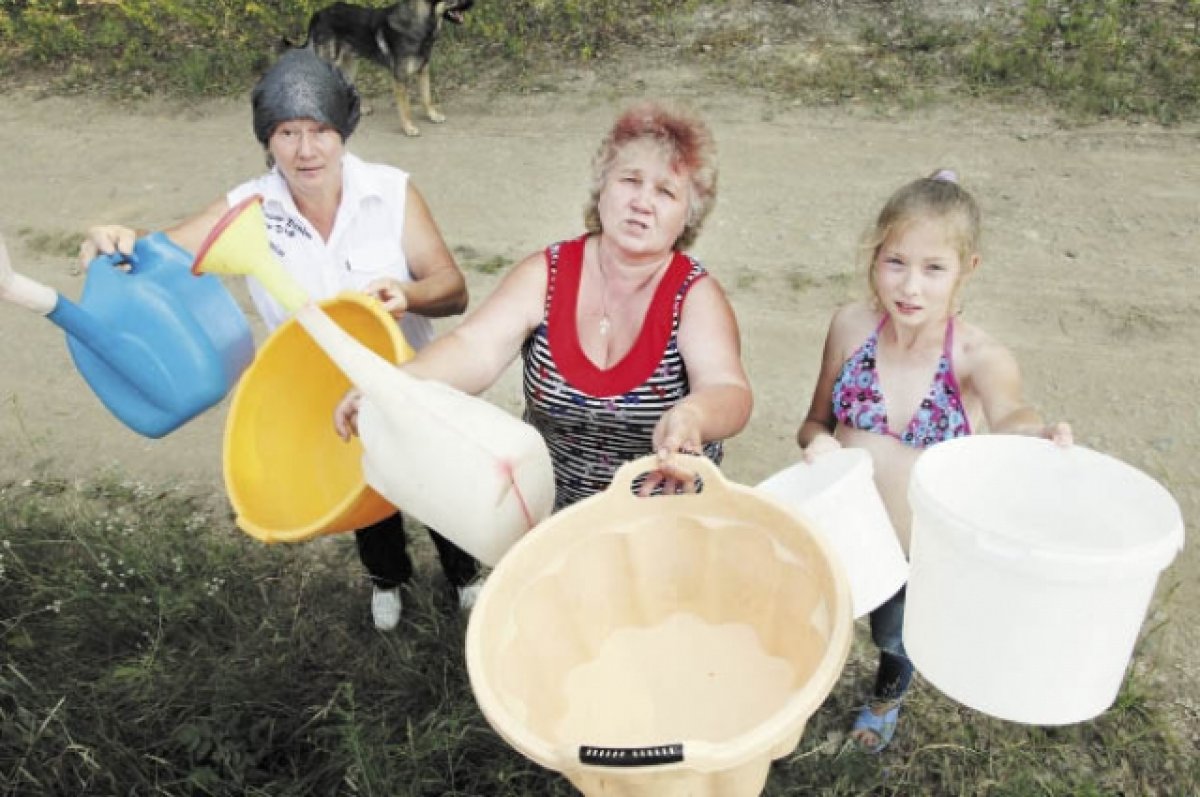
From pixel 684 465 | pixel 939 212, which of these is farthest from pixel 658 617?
pixel 939 212

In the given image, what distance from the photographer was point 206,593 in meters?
2.48

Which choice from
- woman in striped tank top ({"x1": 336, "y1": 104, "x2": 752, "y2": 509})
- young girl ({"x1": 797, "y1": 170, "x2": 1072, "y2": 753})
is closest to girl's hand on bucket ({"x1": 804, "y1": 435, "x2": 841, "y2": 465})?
young girl ({"x1": 797, "y1": 170, "x2": 1072, "y2": 753})

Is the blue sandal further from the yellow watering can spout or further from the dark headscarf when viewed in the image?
the dark headscarf

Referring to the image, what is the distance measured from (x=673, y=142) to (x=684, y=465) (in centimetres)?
65

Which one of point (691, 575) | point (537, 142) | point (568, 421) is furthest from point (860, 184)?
point (691, 575)

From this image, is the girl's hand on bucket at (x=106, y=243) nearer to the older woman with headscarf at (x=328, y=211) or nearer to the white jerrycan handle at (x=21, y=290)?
the older woman with headscarf at (x=328, y=211)

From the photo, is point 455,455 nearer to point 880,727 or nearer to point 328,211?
point 328,211

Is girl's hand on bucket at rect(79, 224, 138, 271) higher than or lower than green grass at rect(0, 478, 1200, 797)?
higher

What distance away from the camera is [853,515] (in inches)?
58.9

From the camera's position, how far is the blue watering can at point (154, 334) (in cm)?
194

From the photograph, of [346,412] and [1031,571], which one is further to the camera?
[346,412]

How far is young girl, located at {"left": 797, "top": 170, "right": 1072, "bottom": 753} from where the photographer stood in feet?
5.51

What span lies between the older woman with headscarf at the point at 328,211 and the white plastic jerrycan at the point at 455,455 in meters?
0.55

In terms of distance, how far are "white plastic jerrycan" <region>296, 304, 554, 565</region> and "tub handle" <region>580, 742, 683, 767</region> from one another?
410 mm
